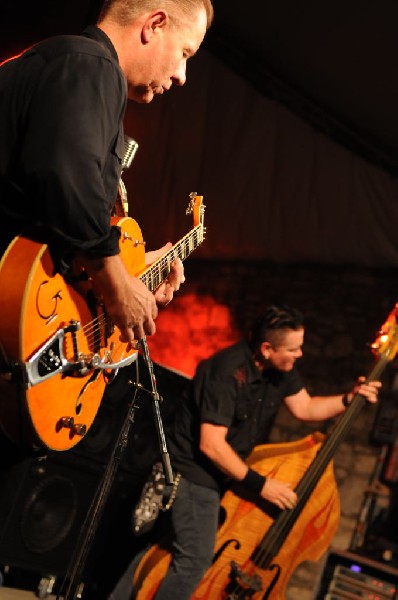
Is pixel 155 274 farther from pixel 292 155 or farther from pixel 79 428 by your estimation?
pixel 292 155

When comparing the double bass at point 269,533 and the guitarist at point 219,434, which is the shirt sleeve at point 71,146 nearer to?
the guitarist at point 219,434

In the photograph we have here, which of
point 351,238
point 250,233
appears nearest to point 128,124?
point 250,233

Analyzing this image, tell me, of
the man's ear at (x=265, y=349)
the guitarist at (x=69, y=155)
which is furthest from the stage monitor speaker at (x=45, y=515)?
the guitarist at (x=69, y=155)

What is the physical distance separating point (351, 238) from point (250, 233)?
47.0 inches

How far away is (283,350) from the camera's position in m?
3.95

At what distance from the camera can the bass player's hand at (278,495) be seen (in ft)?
12.0

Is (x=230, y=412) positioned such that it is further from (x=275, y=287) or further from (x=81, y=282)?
(x=275, y=287)

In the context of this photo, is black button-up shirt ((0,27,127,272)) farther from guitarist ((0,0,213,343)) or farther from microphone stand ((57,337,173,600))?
microphone stand ((57,337,173,600))

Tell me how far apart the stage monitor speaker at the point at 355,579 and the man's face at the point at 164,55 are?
3.76 meters

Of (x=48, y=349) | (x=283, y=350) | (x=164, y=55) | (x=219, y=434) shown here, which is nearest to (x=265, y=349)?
(x=283, y=350)

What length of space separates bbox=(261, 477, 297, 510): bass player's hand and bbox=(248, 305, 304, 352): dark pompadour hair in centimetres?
79

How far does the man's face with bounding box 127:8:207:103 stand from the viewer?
1.83 m

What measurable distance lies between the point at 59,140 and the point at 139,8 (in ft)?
1.85

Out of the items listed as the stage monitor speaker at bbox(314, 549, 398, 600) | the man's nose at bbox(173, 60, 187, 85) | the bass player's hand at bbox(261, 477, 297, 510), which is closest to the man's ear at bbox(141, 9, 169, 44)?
the man's nose at bbox(173, 60, 187, 85)
